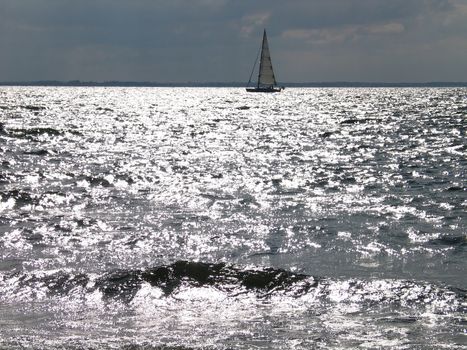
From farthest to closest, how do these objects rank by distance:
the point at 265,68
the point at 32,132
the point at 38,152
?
the point at 265,68 < the point at 32,132 < the point at 38,152

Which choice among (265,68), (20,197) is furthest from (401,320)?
(265,68)

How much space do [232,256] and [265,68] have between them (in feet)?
516

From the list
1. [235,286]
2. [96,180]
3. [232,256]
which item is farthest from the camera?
[96,180]

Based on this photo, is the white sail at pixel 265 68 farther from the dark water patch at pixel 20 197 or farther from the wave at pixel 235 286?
the wave at pixel 235 286

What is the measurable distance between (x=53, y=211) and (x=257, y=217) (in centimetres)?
632

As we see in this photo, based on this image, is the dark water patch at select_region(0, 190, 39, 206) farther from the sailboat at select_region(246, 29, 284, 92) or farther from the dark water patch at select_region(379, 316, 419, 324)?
the sailboat at select_region(246, 29, 284, 92)

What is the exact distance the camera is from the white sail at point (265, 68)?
166 metres

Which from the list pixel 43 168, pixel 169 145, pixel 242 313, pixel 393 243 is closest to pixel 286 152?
pixel 169 145

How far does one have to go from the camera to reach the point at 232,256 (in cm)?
1442

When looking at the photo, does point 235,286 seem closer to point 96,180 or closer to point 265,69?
point 96,180

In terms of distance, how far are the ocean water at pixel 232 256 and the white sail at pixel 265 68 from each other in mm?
136606

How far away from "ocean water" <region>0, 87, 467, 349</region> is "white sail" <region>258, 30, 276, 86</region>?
137 metres

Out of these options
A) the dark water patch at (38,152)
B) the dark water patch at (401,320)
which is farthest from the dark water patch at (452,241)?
the dark water patch at (38,152)

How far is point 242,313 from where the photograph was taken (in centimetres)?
1050
